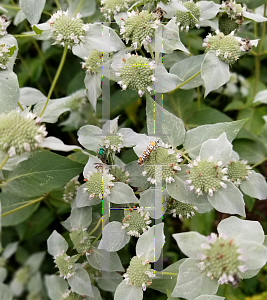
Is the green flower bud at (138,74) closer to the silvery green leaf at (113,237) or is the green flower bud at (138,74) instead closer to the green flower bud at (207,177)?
the green flower bud at (207,177)

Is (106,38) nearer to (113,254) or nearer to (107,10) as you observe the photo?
(107,10)

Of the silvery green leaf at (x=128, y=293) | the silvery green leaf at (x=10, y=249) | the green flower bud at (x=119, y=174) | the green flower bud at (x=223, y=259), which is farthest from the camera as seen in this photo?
the silvery green leaf at (x=10, y=249)

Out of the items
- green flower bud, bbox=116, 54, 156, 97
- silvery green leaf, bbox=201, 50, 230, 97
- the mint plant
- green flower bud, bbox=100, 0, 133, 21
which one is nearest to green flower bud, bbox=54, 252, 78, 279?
the mint plant

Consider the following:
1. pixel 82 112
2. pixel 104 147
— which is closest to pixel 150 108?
pixel 104 147

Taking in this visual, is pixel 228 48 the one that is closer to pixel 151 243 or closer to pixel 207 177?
pixel 207 177

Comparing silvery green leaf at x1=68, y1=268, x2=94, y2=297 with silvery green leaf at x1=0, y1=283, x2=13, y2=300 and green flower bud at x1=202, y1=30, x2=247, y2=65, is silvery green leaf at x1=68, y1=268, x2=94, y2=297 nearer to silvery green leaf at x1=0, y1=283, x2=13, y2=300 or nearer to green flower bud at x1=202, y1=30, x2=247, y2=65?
silvery green leaf at x1=0, y1=283, x2=13, y2=300

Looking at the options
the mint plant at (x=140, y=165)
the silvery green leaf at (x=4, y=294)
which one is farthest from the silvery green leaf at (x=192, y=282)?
the silvery green leaf at (x=4, y=294)
